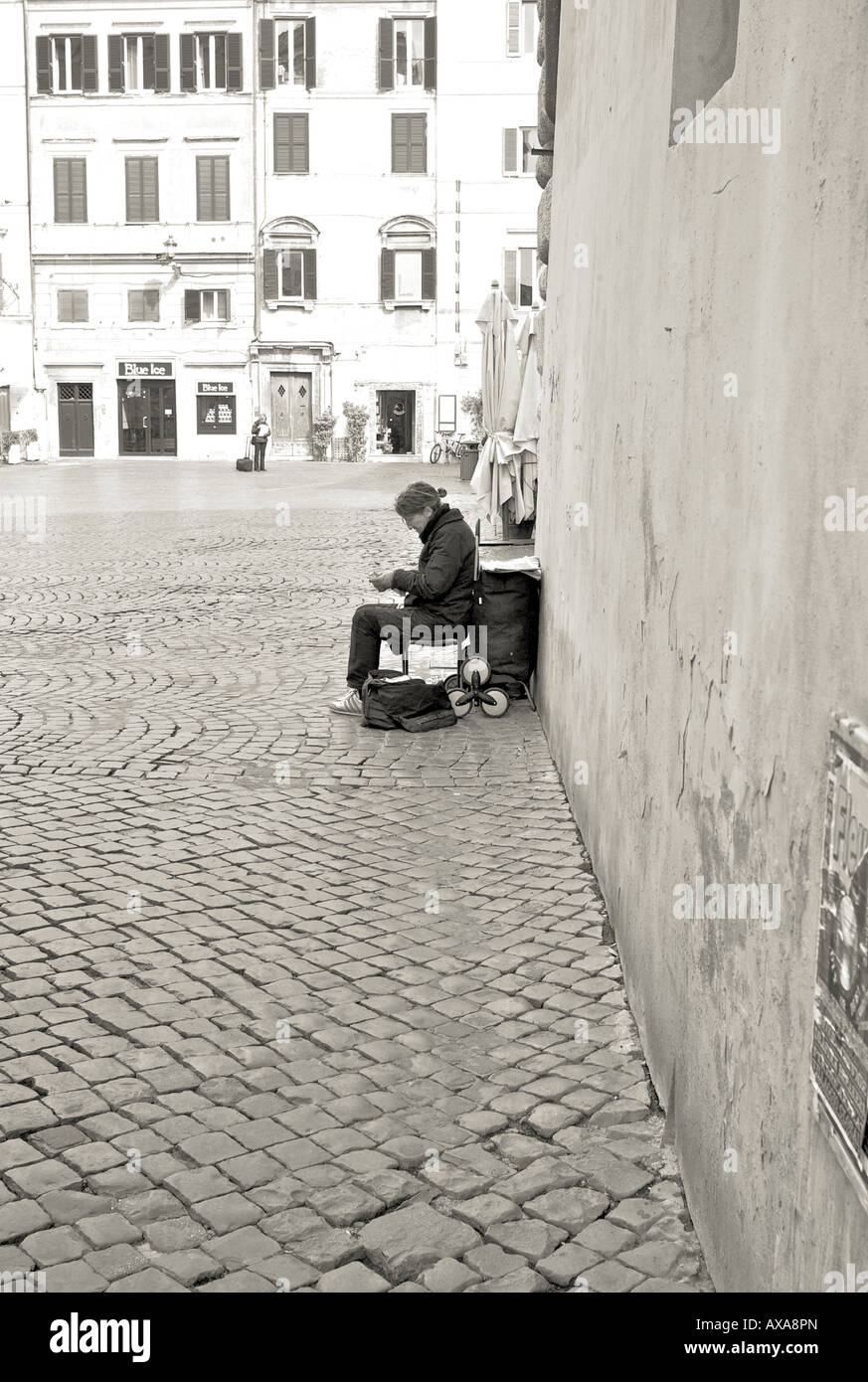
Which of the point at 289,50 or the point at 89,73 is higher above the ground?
the point at 289,50

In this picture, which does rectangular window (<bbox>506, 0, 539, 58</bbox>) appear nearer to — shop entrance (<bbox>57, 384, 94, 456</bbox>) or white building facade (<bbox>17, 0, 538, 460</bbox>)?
white building facade (<bbox>17, 0, 538, 460</bbox>)

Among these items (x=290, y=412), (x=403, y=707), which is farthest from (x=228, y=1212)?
(x=290, y=412)

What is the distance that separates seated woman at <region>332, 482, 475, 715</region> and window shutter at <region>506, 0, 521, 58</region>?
3917 centimetres

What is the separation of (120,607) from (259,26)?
3686 centimetres

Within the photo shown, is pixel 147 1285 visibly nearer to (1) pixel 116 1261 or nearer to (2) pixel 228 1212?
(1) pixel 116 1261

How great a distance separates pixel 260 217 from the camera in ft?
148

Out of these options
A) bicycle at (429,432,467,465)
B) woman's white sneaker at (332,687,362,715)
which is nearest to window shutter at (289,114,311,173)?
bicycle at (429,432,467,465)

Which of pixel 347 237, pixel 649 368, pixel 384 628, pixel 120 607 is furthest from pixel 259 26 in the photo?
pixel 649 368

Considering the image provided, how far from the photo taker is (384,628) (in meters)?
8.92

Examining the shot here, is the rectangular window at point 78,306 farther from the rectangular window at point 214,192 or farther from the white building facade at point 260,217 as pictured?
the rectangular window at point 214,192

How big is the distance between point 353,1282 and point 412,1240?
21cm

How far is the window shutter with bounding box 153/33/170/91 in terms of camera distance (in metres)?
44.9

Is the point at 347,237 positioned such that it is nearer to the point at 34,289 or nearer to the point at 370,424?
the point at 370,424

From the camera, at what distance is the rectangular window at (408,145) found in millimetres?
44906
